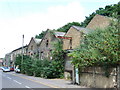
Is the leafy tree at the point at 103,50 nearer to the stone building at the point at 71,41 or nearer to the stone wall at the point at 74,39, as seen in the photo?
the stone building at the point at 71,41

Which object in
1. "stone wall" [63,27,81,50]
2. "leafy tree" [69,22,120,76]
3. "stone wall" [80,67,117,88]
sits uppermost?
"stone wall" [63,27,81,50]

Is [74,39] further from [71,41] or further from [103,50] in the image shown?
[103,50]

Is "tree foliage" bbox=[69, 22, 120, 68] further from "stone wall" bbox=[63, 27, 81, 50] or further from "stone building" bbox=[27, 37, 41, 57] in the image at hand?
"stone building" bbox=[27, 37, 41, 57]

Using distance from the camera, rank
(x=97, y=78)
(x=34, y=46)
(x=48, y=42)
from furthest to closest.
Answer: (x=34, y=46) < (x=48, y=42) < (x=97, y=78)

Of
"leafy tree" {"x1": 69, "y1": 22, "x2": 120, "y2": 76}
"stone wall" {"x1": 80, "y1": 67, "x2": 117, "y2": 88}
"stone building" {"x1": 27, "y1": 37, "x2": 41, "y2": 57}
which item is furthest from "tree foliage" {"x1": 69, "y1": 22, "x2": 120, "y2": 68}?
"stone building" {"x1": 27, "y1": 37, "x2": 41, "y2": 57}

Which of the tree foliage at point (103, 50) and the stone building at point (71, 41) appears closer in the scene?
the tree foliage at point (103, 50)

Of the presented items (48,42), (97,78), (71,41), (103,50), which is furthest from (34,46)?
(103,50)

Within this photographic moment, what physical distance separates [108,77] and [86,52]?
292 cm

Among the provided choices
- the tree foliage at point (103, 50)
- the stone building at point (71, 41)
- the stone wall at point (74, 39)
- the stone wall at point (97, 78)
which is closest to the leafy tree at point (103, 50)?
the tree foliage at point (103, 50)

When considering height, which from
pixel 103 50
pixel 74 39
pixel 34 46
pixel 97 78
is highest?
pixel 34 46

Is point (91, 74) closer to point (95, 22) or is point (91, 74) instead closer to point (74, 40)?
point (74, 40)

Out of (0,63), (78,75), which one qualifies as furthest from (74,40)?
(0,63)

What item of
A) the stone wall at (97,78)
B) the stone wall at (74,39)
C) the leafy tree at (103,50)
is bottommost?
the stone wall at (97,78)

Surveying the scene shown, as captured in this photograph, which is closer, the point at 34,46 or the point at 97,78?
the point at 97,78
